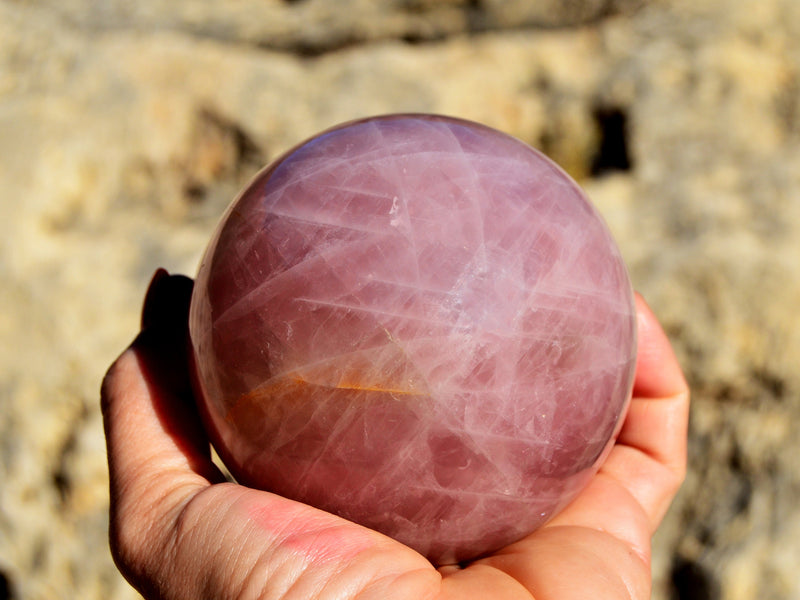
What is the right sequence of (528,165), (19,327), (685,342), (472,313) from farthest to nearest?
(19,327) → (685,342) → (528,165) → (472,313)

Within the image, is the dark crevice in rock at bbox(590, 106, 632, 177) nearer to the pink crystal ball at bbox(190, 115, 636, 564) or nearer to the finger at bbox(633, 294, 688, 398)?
the finger at bbox(633, 294, 688, 398)

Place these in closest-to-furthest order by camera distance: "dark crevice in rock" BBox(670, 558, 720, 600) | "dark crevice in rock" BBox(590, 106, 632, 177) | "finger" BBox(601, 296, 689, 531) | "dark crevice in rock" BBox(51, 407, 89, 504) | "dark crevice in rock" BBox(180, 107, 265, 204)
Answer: "finger" BBox(601, 296, 689, 531), "dark crevice in rock" BBox(670, 558, 720, 600), "dark crevice in rock" BBox(51, 407, 89, 504), "dark crevice in rock" BBox(590, 106, 632, 177), "dark crevice in rock" BBox(180, 107, 265, 204)

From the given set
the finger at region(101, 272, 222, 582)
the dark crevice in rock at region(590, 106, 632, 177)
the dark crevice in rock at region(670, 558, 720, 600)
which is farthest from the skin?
the dark crevice in rock at region(590, 106, 632, 177)

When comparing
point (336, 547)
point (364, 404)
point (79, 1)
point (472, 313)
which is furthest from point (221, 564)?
point (79, 1)

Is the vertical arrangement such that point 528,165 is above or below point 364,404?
above

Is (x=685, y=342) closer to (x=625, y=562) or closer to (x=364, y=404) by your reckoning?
(x=625, y=562)

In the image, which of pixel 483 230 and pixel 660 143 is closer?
pixel 483 230

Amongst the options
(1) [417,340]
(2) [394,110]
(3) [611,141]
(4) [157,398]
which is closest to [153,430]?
(4) [157,398]
